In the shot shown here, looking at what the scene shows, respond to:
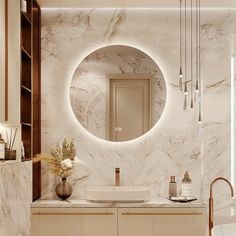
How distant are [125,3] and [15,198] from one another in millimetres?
2203

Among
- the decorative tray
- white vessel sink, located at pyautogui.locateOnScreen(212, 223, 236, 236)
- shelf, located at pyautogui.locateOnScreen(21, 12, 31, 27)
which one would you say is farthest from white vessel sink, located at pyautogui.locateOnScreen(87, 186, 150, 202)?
shelf, located at pyautogui.locateOnScreen(21, 12, 31, 27)

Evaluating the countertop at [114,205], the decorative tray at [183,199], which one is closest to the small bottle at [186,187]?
the decorative tray at [183,199]

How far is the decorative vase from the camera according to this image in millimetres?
4418

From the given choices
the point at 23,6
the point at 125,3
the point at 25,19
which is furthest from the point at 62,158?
the point at 125,3

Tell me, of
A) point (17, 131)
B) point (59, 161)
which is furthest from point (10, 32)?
point (59, 161)

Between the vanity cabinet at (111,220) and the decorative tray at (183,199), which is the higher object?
the decorative tray at (183,199)

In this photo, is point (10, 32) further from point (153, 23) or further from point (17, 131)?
point (153, 23)

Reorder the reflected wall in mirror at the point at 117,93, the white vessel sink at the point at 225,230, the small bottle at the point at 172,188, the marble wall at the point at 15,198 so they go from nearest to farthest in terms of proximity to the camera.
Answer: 1. the marble wall at the point at 15,198
2. the white vessel sink at the point at 225,230
3. the small bottle at the point at 172,188
4. the reflected wall in mirror at the point at 117,93

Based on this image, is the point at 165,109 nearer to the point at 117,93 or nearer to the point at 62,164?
the point at 117,93

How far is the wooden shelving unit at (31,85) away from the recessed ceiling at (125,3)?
20 cm

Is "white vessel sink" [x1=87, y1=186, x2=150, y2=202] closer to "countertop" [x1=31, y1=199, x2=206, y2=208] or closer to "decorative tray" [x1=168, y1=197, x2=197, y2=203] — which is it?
"countertop" [x1=31, y1=199, x2=206, y2=208]

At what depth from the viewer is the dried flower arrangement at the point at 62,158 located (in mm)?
4395

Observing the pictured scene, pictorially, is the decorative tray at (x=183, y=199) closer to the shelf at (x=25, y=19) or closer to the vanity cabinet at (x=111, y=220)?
the vanity cabinet at (x=111, y=220)

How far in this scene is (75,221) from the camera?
4180 millimetres
